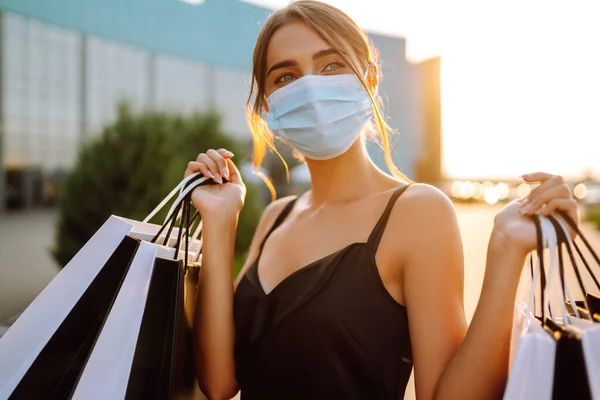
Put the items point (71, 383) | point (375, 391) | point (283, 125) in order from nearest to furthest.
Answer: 1. point (71, 383)
2. point (375, 391)
3. point (283, 125)

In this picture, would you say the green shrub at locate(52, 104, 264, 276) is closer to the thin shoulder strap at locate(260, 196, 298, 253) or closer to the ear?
the thin shoulder strap at locate(260, 196, 298, 253)

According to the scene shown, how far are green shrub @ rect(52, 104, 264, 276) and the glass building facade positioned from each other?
1040cm

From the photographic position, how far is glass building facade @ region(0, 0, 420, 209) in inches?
711

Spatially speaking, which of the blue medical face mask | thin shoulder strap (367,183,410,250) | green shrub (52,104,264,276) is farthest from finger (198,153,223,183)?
green shrub (52,104,264,276)

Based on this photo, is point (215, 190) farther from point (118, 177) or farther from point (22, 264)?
point (22, 264)

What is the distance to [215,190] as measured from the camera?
5.37ft

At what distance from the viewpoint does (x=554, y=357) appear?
3.02 ft

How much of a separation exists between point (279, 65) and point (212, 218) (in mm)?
520

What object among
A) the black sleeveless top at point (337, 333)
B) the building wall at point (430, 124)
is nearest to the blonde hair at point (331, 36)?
A: the black sleeveless top at point (337, 333)

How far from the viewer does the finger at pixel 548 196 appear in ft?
3.39

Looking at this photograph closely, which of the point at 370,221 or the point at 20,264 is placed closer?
the point at 370,221

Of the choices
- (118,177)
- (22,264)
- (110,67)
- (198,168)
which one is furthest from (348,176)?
(110,67)

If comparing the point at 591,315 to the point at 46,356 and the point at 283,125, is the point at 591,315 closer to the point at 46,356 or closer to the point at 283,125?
the point at 283,125

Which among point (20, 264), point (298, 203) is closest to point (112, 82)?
point (20, 264)
